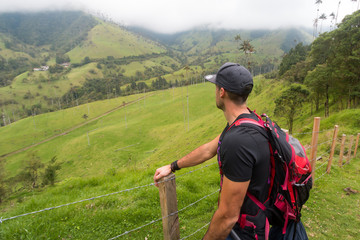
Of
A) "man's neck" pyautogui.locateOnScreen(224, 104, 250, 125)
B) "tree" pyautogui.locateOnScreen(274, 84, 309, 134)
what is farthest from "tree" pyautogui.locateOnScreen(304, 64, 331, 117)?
"man's neck" pyautogui.locateOnScreen(224, 104, 250, 125)

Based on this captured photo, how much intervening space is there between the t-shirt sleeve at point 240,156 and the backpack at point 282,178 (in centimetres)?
20

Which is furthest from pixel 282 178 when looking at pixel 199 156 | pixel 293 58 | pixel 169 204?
pixel 293 58

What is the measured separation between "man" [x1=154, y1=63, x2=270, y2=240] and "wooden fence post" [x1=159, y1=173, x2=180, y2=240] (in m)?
0.75

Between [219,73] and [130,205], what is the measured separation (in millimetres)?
4711

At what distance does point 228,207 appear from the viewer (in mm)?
1907

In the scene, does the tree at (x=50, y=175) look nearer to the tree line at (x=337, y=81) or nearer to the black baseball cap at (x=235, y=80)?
the black baseball cap at (x=235, y=80)

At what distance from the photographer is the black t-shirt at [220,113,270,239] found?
5.84 feet

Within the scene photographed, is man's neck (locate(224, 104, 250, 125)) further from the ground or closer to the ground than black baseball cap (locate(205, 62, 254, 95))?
closer to the ground

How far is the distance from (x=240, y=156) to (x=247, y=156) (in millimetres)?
64

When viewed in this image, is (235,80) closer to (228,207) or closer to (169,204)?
(228,207)

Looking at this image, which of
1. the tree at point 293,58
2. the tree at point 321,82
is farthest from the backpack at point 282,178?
the tree at point 293,58

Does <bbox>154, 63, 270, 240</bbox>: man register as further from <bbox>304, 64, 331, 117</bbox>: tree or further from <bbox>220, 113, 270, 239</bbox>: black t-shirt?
<bbox>304, 64, 331, 117</bbox>: tree

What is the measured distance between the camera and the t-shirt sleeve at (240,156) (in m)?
1.77

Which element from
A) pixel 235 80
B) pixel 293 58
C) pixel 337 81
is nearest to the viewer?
pixel 235 80
